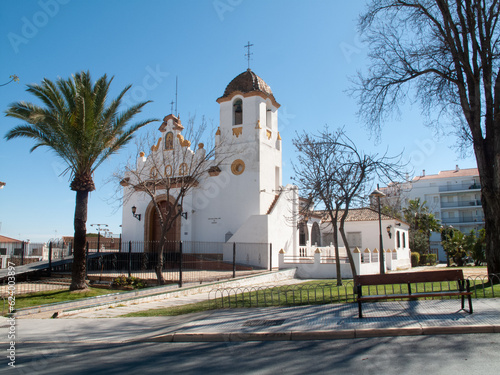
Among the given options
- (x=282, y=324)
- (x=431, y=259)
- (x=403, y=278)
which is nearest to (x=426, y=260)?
(x=431, y=259)

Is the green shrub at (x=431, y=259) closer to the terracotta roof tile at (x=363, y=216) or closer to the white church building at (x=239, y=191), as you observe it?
the terracotta roof tile at (x=363, y=216)

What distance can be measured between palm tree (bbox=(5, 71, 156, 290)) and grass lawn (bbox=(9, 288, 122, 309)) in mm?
442

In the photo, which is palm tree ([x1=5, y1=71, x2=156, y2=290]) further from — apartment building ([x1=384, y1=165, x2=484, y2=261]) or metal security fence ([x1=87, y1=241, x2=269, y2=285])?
apartment building ([x1=384, y1=165, x2=484, y2=261])

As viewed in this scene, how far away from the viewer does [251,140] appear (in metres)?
24.2

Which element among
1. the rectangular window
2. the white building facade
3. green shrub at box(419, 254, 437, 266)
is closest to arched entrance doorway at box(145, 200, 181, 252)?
the white building facade

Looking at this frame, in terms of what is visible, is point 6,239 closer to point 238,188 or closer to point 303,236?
point 238,188

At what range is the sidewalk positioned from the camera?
6875 mm

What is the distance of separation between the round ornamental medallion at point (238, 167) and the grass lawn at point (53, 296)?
11473 mm

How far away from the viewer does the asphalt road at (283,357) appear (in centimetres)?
525

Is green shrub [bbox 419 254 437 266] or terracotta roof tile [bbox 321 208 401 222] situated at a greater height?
terracotta roof tile [bbox 321 208 401 222]

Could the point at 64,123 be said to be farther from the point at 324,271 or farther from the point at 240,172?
the point at 324,271

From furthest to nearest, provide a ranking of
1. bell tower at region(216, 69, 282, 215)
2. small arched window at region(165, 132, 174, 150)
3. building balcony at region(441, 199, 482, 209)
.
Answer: building balcony at region(441, 199, 482, 209) → small arched window at region(165, 132, 174, 150) → bell tower at region(216, 69, 282, 215)

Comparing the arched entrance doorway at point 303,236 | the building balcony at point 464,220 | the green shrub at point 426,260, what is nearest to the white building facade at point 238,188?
the arched entrance doorway at point 303,236

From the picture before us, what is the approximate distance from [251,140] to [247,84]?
384 cm
